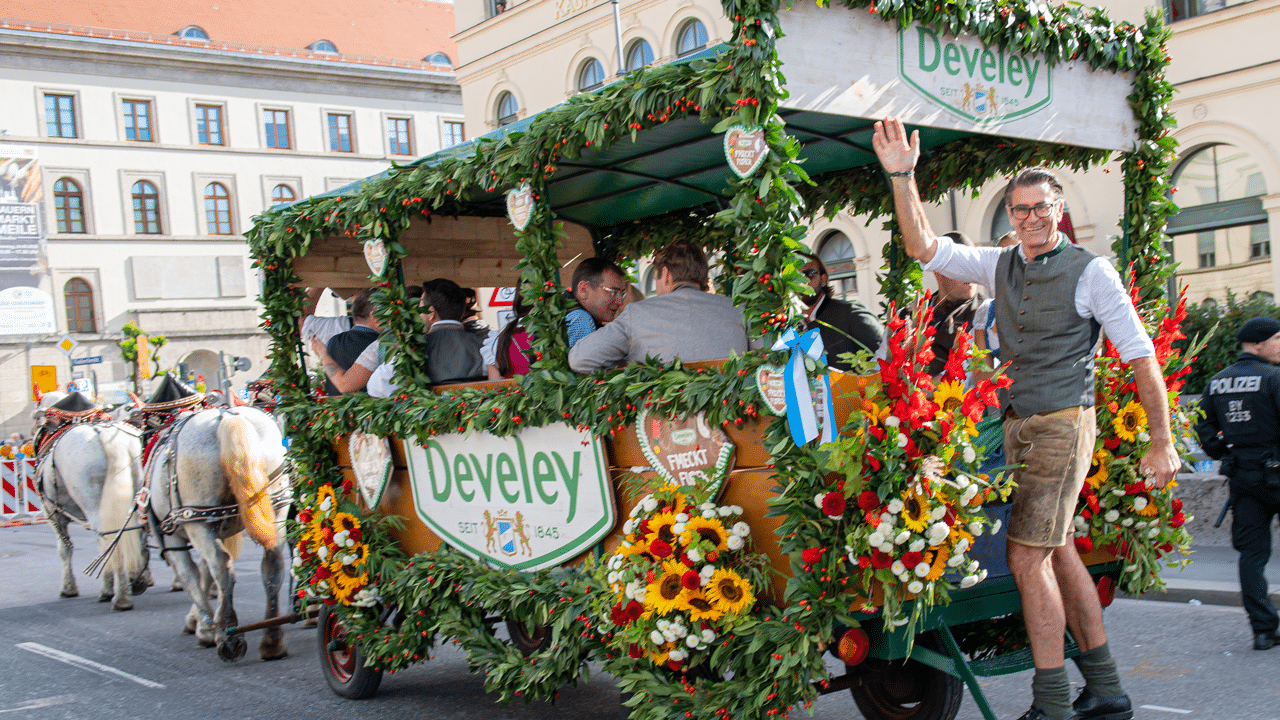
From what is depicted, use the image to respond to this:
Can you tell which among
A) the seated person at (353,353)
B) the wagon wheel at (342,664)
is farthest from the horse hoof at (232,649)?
the seated person at (353,353)

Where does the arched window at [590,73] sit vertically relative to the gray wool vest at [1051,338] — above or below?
above

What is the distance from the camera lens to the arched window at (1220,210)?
1377 centimetres

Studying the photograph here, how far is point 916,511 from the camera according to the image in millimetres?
3303

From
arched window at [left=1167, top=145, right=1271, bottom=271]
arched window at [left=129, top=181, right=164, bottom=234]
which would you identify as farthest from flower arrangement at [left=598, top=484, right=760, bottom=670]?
arched window at [left=129, top=181, right=164, bottom=234]

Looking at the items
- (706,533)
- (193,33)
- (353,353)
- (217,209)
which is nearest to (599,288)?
(353,353)

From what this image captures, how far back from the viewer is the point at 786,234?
337 centimetres

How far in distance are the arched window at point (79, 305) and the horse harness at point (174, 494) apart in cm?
3698

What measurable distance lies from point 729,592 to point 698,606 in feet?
0.38

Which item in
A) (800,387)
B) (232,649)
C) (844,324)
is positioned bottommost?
(232,649)

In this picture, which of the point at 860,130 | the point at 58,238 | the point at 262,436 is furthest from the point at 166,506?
the point at 58,238

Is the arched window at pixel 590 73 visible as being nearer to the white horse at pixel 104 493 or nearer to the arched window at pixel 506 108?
the arched window at pixel 506 108

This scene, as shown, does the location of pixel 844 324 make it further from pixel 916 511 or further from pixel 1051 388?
pixel 916 511

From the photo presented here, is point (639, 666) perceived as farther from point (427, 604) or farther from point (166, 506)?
point (166, 506)

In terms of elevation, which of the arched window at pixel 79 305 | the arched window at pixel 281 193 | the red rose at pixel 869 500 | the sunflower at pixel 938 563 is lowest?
the sunflower at pixel 938 563
